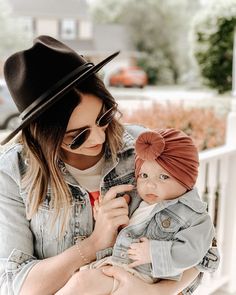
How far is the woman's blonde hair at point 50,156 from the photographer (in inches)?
50.7

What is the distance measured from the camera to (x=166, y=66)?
18.5 m

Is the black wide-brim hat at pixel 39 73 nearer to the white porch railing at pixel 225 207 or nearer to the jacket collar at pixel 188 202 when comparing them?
the jacket collar at pixel 188 202

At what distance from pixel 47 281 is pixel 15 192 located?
243mm

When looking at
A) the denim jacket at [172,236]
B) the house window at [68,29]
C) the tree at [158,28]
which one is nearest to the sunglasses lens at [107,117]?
the denim jacket at [172,236]

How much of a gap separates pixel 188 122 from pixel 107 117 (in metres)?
2.56

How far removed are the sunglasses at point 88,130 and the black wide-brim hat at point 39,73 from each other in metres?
0.11

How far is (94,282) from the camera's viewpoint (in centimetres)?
127

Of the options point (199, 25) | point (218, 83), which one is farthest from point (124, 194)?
point (218, 83)

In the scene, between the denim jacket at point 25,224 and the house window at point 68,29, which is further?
the house window at point 68,29

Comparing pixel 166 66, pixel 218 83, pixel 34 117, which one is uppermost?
pixel 34 117

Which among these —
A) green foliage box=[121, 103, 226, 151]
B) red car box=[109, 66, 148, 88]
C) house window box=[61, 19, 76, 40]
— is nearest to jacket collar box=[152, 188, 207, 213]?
green foliage box=[121, 103, 226, 151]

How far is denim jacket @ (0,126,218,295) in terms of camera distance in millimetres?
1350

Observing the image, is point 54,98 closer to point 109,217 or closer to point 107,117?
point 107,117

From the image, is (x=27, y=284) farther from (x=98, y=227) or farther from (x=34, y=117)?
(x=34, y=117)
